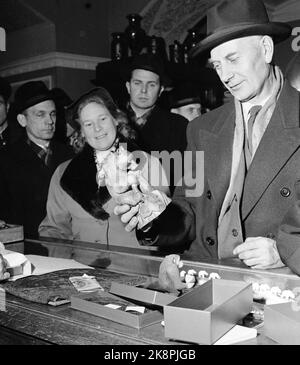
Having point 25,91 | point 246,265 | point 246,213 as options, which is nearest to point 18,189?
point 25,91

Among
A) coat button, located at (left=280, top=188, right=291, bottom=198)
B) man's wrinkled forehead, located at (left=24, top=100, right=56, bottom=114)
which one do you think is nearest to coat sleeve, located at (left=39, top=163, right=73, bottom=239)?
man's wrinkled forehead, located at (left=24, top=100, right=56, bottom=114)

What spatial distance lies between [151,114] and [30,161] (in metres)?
1.06

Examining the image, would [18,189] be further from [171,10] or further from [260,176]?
[260,176]

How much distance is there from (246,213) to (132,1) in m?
1.79

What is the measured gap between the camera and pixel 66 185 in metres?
3.45

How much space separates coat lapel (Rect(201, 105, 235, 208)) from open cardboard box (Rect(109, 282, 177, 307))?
42.8 inches

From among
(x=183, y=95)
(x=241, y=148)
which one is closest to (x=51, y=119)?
(x=183, y=95)

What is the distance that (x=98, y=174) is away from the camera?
327 centimetres

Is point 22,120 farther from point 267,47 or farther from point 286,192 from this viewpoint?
point 286,192

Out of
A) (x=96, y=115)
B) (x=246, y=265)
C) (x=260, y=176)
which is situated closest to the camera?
(x=246, y=265)

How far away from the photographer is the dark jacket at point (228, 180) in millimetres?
2072

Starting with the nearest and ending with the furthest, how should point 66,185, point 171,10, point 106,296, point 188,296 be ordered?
point 188,296
point 106,296
point 171,10
point 66,185
